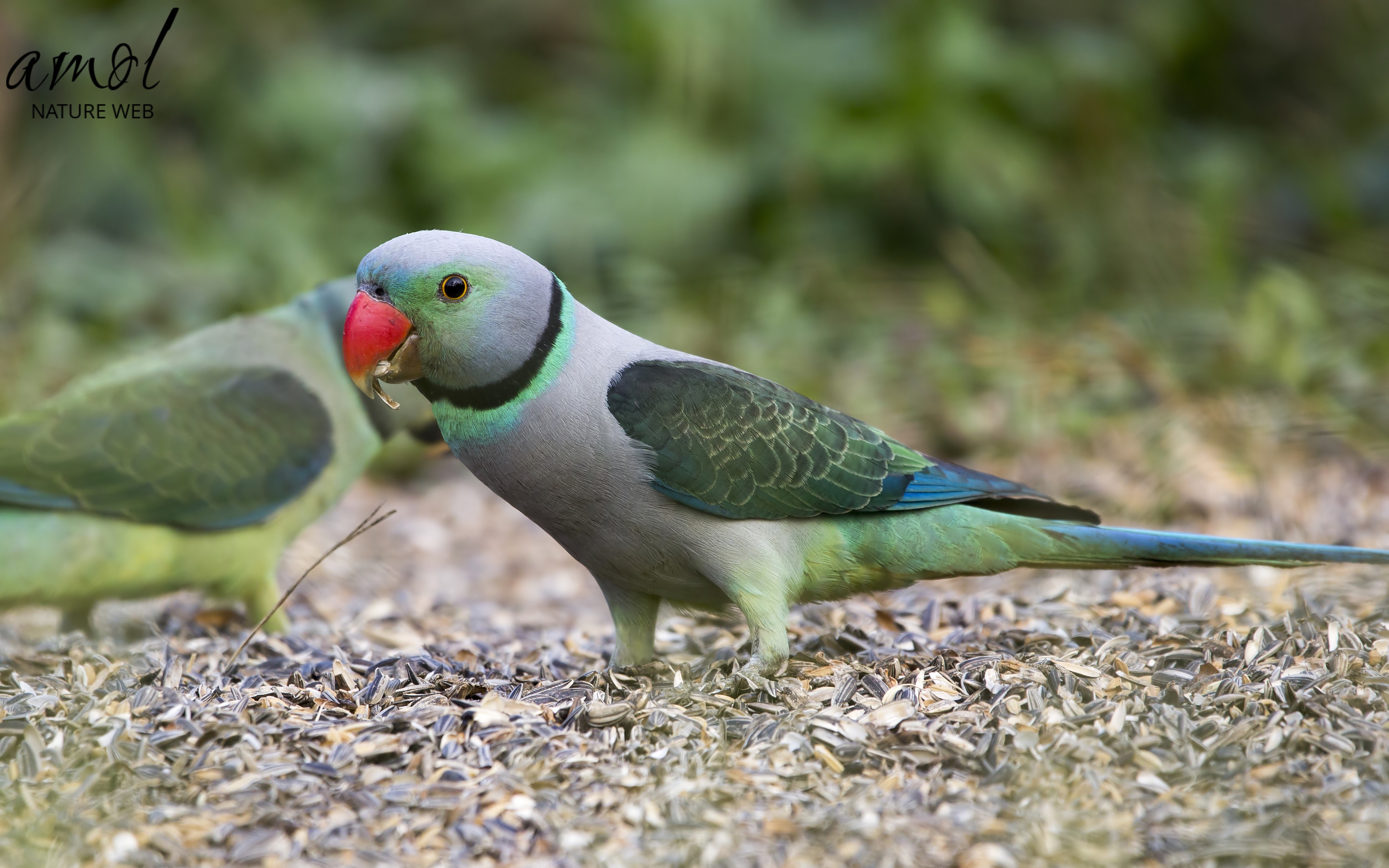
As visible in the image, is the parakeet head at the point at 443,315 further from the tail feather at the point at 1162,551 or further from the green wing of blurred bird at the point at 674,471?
the tail feather at the point at 1162,551

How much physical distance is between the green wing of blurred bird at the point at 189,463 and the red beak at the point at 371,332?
135 centimetres

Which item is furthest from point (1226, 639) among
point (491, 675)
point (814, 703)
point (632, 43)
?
point (632, 43)

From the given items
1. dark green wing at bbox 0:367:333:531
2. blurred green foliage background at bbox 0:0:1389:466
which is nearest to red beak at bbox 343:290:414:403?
dark green wing at bbox 0:367:333:531

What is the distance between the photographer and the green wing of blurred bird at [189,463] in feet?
13.0

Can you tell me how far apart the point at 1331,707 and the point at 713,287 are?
15.3 ft

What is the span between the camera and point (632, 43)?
25.9 ft

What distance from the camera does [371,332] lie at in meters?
3.04

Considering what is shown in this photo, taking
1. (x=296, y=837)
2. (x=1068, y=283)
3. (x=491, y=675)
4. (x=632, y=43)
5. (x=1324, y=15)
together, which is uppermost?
(x=1324, y=15)

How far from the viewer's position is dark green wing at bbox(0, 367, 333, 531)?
13.1ft

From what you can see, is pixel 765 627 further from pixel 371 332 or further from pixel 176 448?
pixel 176 448

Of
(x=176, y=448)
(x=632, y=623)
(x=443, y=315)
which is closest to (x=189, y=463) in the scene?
(x=176, y=448)

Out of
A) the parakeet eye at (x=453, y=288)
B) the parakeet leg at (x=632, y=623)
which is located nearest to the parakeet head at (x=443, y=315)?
the parakeet eye at (x=453, y=288)

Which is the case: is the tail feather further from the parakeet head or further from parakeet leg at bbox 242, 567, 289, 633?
parakeet leg at bbox 242, 567, 289, 633

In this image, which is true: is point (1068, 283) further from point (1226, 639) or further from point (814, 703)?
point (814, 703)
